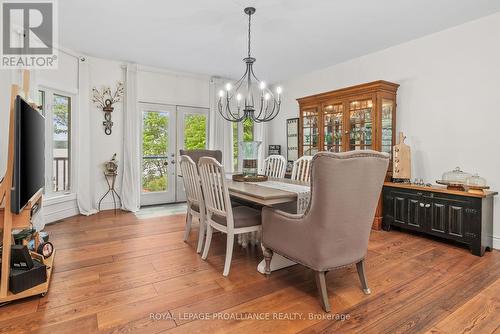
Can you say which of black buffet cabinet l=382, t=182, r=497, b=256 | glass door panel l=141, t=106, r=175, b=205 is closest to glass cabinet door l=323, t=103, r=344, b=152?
black buffet cabinet l=382, t=182, r=497, b=256

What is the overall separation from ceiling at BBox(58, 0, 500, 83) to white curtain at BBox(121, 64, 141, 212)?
0.37 m

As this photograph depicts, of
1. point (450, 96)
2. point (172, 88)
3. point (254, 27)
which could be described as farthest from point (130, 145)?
point (450, 96)

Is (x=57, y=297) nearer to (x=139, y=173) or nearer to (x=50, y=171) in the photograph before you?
(x=50, y=171)

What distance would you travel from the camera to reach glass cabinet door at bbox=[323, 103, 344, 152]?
14.1ft

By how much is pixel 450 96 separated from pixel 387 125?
0.77m

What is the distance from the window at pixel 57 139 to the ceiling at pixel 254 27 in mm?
829

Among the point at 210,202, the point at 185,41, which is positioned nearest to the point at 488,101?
the point at 210,202

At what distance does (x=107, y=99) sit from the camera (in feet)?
15.6

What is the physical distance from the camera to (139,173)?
501 centimetres

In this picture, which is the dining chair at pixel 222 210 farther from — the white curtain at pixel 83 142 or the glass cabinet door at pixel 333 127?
the white curtain at pixel 83 142

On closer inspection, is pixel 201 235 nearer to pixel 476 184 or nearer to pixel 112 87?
pixel 476 184

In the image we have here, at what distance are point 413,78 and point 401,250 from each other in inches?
91.0

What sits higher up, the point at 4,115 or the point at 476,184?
the point at 4,115

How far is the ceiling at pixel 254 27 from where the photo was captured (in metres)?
2.92
